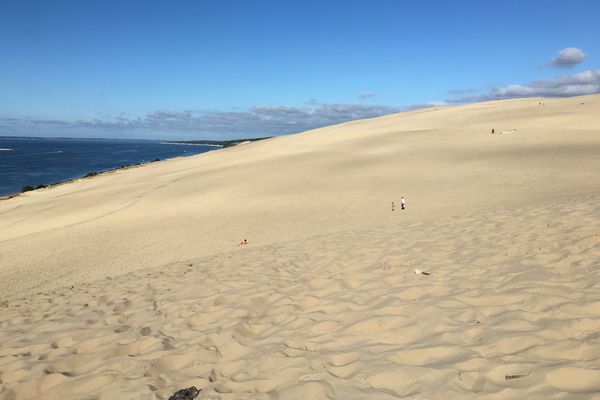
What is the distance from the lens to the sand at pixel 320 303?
148 inches

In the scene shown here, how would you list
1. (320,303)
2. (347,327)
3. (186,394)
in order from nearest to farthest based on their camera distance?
(186,394) → (347,327) → (320,303)

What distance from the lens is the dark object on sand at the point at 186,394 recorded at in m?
3.84

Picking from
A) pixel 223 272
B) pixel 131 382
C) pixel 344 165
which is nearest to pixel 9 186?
pixel 344 165

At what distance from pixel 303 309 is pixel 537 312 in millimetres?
3018

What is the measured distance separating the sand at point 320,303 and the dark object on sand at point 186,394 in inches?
4.0

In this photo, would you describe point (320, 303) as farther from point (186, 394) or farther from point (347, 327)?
point (186, 394)

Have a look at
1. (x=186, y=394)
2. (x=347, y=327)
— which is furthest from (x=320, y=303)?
(x=186, y=394)

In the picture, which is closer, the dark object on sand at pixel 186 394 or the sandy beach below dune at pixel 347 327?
the sandy beach below dune at pixel 347 327

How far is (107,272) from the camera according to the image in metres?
10.6

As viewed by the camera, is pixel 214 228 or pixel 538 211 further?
pixel 214 228

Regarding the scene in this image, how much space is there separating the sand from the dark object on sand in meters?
0.10

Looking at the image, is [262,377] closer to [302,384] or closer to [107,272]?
[302,384]

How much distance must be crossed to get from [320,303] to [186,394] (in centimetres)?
249

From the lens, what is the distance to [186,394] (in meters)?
3.90
